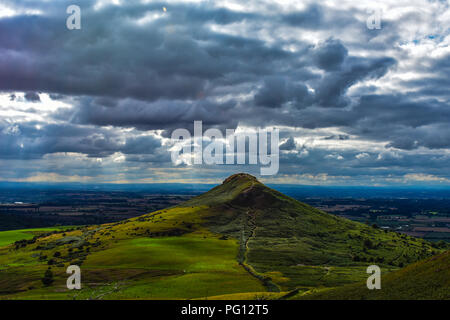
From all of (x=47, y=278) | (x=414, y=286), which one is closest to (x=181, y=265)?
(x=47, y=278)

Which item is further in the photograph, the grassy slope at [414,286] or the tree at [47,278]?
the tree at [47,278]

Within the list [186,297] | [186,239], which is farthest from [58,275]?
[186,239]

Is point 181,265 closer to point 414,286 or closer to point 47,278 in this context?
point 47,278

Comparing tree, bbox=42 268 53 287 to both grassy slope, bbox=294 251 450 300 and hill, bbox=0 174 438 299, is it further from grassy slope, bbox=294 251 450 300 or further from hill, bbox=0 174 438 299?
grassy slope, bbox=294 251 450 300

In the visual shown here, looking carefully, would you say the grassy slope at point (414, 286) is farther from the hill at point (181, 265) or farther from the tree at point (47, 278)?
the tree at point (47, 278)

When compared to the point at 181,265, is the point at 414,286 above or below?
above

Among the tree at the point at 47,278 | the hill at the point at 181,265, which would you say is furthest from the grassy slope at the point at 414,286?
the tree at the point at 47,278
